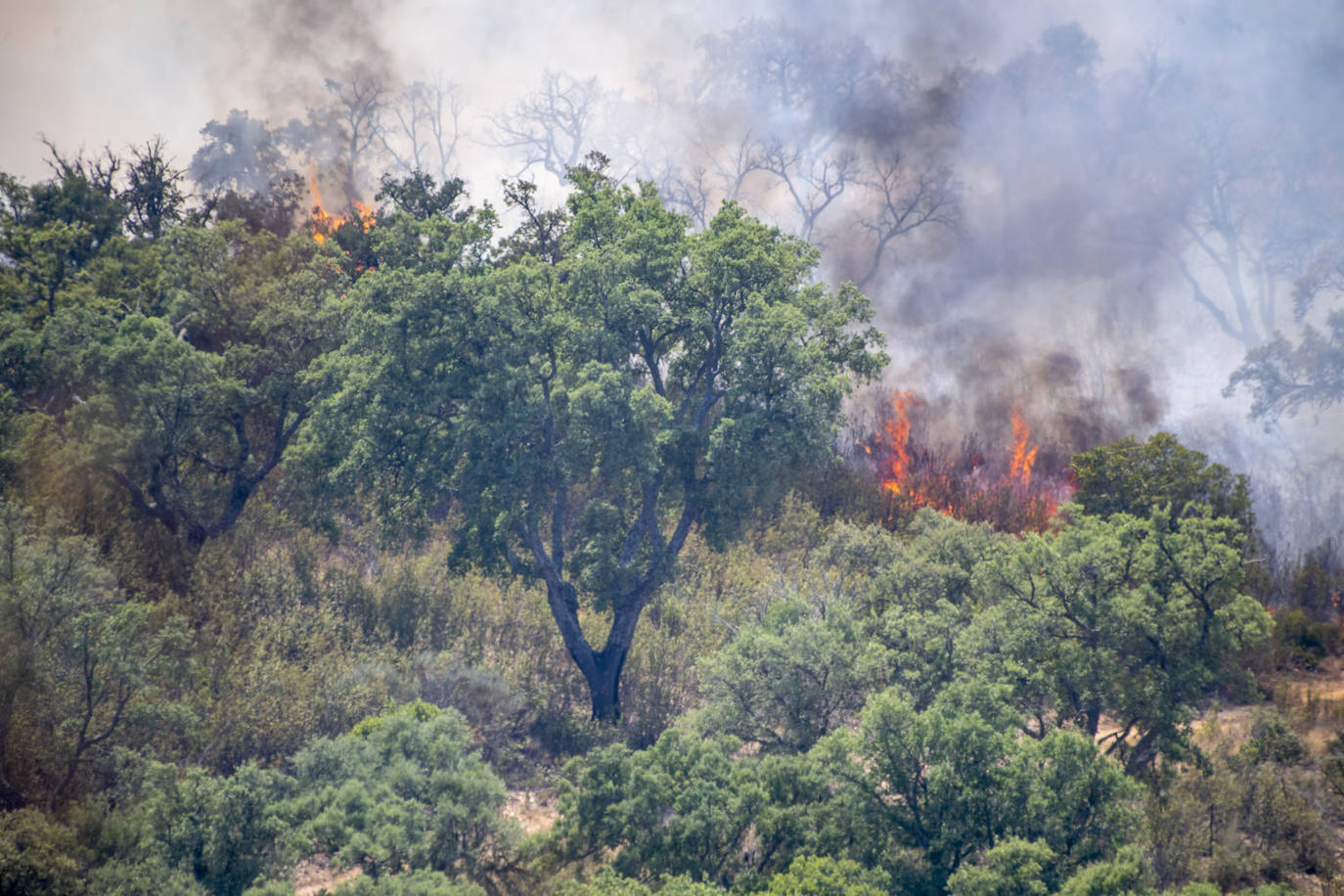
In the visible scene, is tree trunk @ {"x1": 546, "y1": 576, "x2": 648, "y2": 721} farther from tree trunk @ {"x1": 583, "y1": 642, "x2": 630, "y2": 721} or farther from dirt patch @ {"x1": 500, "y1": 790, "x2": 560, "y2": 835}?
dirt patch @ {"x1": 500, "y1": 790, "x2": 560, "y2": 835}

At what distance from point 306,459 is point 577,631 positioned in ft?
20.5

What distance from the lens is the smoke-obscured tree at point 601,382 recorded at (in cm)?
1527

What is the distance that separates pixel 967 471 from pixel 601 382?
1871 centimetres

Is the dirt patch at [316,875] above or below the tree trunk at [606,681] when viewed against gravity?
below

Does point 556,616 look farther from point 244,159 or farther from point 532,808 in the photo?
point 244,159

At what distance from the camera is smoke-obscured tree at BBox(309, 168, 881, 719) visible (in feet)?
50.1

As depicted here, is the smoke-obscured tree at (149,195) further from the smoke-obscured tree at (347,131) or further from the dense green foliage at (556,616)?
the smoke-obscured tree at (347,131)

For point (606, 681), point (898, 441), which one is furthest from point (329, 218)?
point (606, 681)

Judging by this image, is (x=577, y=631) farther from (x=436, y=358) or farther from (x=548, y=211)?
(x=548, y=211)

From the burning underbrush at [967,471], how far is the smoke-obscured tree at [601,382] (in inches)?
446

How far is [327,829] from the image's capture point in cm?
1102

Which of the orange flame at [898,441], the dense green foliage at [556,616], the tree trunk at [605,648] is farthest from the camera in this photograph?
the orange flame at [898,441]

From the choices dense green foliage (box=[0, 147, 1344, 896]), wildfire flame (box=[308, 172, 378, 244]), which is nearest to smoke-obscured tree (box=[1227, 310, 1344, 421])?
dense green foliage (box=[0, 147, 1344, 896])

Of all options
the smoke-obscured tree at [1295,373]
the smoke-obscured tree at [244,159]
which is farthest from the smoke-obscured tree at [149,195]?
the smoke-obscured tree at [1295,373]
